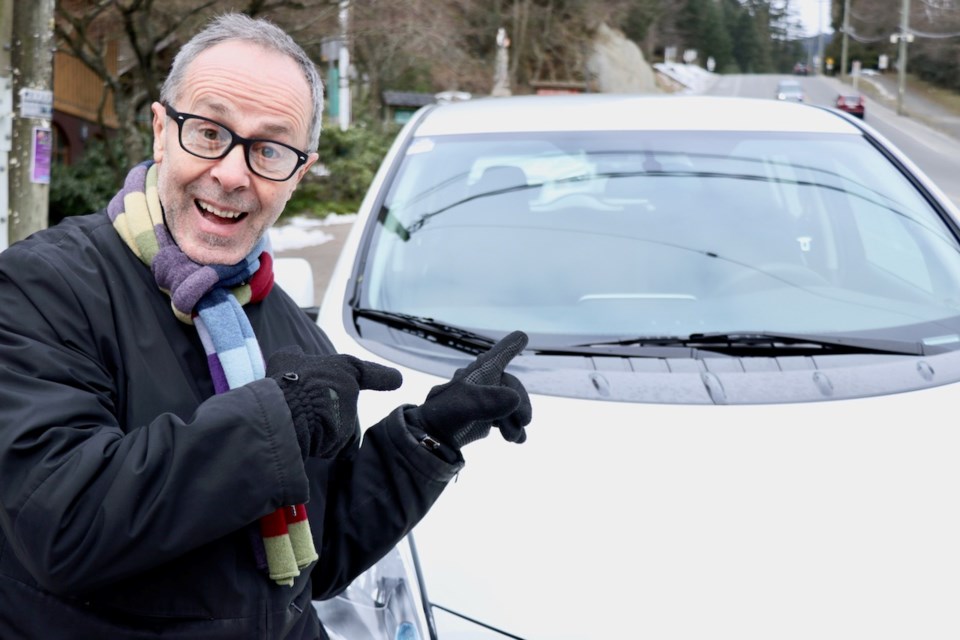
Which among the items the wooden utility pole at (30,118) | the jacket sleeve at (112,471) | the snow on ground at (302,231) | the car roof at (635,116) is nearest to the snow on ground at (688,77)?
the snow on ground at (302,231)

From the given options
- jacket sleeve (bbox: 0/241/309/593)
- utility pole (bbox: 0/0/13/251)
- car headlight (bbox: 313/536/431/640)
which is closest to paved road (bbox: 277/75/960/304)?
utility pole (bbox: 0/0/13/251)

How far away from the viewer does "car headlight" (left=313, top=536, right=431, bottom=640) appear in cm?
178

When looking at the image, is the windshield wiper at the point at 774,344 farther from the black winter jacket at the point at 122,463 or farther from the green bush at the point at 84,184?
the green bush at the point at 84,184

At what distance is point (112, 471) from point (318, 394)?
25 centimetres

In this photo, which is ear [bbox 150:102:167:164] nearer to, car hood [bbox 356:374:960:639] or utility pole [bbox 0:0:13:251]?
car hood [bbox 356:374:960:639]

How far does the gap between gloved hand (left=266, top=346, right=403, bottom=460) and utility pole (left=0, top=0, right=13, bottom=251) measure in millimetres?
5861

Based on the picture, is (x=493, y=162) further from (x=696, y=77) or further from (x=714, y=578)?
(x=696, y=77)

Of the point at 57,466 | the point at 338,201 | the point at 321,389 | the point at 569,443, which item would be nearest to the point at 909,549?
the point at 569,443

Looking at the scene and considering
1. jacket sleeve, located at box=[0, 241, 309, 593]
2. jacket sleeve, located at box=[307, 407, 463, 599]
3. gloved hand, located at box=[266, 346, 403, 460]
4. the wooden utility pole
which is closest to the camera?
jacket sleeve, located at box=[0, 241, 309, 593]

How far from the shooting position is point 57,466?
47.1 inches

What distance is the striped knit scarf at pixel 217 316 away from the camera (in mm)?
1385

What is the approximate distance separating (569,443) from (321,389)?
36.5 inches

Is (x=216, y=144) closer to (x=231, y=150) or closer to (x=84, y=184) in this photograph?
(x=231, y=150)

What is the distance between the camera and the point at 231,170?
1468 mm
